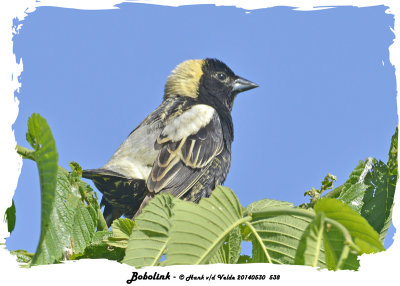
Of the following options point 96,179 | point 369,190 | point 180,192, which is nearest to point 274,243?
point 369,190

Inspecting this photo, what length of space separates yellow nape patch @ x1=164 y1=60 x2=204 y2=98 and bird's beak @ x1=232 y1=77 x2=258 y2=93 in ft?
1.23

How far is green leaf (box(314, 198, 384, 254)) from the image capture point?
98 centimetres

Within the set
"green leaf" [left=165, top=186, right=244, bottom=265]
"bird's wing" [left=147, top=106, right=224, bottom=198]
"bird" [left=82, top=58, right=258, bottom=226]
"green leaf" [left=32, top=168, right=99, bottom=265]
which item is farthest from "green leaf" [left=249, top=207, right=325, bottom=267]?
"bird's wing" [left=147, top=106, right=224, bottom=198]

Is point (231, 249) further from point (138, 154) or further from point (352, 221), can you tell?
point (138, 154)

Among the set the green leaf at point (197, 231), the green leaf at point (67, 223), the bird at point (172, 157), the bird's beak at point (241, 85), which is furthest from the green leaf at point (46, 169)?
the bird's beak at point (241, 85)

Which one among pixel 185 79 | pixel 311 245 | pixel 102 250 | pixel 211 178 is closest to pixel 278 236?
pixel 311 245

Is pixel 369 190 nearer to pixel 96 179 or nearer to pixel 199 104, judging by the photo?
pixel 96 179

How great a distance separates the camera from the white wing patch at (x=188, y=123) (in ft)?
12.8

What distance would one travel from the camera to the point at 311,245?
0.87m

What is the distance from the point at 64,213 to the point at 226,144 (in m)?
3.10

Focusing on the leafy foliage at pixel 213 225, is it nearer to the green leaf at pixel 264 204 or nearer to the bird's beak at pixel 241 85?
the green leaf at pixel 264 204

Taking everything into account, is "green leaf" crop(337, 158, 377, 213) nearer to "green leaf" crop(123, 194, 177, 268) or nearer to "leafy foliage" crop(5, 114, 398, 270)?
"leafy foliage" crop(5, 114, 398, 270)

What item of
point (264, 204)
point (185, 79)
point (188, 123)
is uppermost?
point (185, 79)

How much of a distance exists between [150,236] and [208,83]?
388 centimetres
